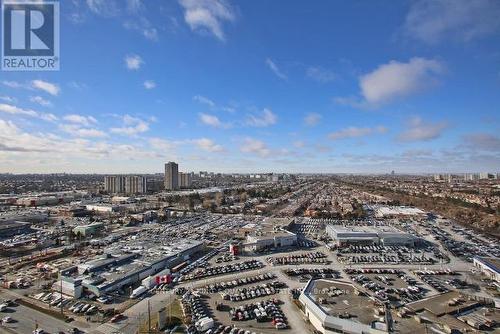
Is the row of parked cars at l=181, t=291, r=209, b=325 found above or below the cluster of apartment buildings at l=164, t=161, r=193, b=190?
below

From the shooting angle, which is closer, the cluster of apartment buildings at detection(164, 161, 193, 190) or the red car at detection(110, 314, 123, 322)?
the red car at detection(110, 314, 123, 322)

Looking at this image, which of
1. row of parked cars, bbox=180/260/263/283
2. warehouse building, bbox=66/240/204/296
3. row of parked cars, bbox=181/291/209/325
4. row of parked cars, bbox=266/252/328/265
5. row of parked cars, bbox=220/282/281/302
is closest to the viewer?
row of parked cars, bbox=181/291/209/325

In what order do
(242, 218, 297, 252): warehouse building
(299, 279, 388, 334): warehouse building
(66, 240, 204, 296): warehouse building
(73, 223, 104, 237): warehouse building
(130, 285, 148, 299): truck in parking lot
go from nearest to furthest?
(299, 279, 388, 334): warehouse building
(130, 285, 148, 299): truck in parking lot
(66, 240, 204, 296): warehouse building
(242, 218, 297, 252): warehouse building
(73, 223, 104, 237): warehouse building

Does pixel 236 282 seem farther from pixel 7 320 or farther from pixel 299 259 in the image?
pixel 7 320

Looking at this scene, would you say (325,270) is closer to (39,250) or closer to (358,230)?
(358,230)

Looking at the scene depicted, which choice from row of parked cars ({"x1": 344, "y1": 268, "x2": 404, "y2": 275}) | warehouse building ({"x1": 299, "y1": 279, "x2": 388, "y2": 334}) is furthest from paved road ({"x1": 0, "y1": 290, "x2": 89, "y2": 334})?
row of parked cars ({"x1": 344, "y1": 268, "x2": 404, "y2": 275})

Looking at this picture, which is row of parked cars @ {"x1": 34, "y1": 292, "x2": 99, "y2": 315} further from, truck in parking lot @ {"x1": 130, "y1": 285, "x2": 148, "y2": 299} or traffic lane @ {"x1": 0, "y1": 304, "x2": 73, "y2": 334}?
truck in parking lot @ {"x1": 130, "y1": 285, "x2": 148, "y2": 299}

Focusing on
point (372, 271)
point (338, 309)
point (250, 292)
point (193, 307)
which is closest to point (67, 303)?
point (193, 307)
